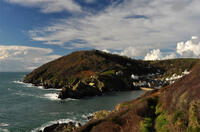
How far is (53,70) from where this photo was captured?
194m

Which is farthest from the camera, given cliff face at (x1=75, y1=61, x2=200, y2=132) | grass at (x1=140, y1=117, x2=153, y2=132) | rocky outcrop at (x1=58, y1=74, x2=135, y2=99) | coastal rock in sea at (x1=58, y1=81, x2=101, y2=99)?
rocky outcrop at (x1=58, y1=74, x2=135, y2=99)

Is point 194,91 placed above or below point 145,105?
above

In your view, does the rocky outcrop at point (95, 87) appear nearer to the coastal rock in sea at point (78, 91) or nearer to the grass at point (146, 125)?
the coastal rock in sea at point (78, 91)

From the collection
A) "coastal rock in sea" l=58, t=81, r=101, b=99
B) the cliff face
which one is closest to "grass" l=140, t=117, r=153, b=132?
the cliff face

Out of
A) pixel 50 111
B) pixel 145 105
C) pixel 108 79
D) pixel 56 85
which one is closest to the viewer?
pixel 145 105

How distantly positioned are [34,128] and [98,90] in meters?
65.4

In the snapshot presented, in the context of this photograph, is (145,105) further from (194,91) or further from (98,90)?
(98,90)

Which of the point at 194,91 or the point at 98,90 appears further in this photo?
the point at 98,90

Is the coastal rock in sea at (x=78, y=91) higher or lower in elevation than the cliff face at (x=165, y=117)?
lower

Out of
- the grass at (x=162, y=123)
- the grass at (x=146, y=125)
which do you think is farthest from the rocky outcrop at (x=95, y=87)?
the grass at (x=162, y=123)

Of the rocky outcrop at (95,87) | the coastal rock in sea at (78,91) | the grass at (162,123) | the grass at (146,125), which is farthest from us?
the rocky outcrop at (95,87)

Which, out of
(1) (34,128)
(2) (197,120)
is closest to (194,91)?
(2) (197,120)

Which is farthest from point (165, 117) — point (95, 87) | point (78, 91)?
point (95, 87)

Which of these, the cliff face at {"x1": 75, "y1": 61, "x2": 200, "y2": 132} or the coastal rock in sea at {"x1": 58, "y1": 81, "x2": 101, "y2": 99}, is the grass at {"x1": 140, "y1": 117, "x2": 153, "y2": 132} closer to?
the cliff face at {"x1": 75, "y1": 61, "x2": 200, "y2": 132}
